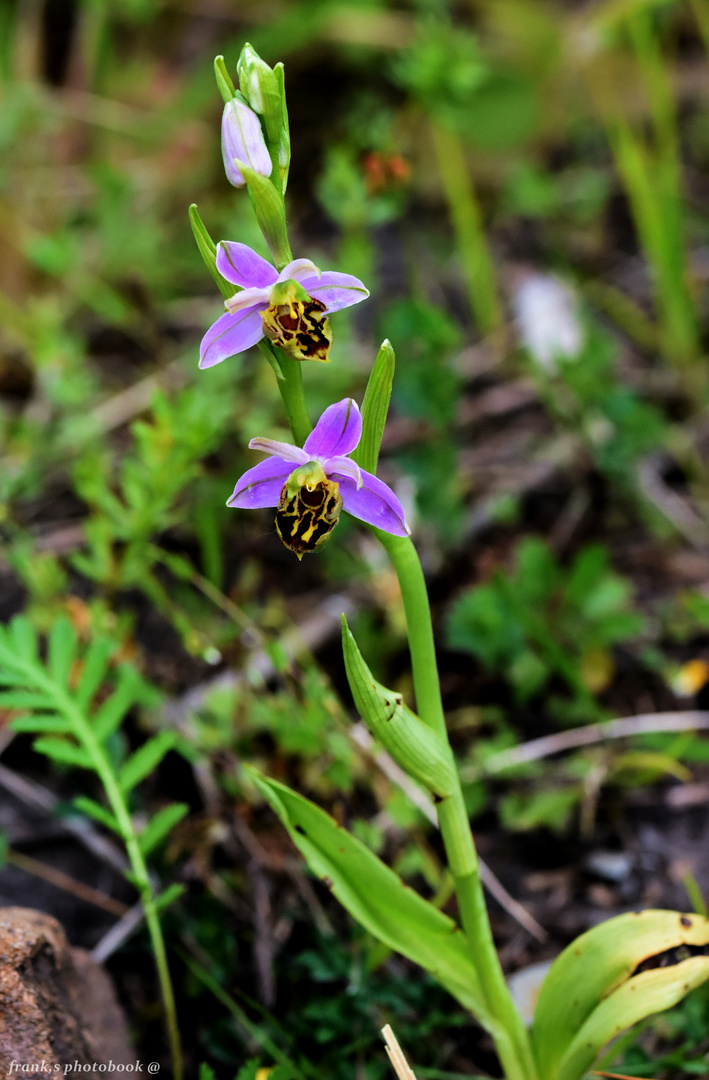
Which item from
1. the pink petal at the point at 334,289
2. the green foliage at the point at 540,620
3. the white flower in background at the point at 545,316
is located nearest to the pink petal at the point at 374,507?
the pink petal at the point at 334,289

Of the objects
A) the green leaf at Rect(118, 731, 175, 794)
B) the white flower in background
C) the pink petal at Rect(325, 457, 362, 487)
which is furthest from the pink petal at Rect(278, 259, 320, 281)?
the white flower in background

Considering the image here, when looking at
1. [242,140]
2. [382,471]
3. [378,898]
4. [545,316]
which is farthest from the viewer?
[545,316]

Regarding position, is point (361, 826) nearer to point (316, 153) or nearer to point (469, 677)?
point (469, 677)

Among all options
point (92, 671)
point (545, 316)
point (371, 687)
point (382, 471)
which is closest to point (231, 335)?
point (371, 687)

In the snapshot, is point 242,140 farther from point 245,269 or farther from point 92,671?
point 92,671

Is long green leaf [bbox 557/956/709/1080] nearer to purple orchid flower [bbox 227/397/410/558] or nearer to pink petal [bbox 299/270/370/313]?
purple orchid flower [bbox 227/397/410/558]

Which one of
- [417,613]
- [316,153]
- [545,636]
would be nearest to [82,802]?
[417,613]
